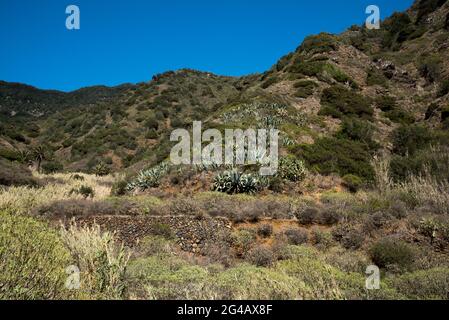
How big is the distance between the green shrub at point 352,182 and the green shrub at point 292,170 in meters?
1.91

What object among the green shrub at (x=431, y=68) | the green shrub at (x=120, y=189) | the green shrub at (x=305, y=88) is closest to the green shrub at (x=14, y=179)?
the green shrub at (x=120, y=189)

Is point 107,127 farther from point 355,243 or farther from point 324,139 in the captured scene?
point 355,243

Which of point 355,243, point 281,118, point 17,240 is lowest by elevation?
point 355,243

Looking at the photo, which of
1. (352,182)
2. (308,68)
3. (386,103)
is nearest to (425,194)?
(352,182)

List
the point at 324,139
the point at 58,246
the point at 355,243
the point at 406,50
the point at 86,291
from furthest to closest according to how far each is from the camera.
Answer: the point at 406,50 < the point at 324,139 < the point at 355,243 < the point at 58,246 < the point at 86,291

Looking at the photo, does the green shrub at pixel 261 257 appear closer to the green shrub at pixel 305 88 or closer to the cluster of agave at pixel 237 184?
the cluster of agave at pixel 237 184

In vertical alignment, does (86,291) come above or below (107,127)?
below

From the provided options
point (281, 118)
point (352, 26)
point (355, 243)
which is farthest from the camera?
point (352, 26)

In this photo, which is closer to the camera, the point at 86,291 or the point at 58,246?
the point at 86,291

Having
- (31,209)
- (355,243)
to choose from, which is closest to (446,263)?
(355,243)

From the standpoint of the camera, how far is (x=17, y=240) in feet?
19.6

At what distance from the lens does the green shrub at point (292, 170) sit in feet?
55.1

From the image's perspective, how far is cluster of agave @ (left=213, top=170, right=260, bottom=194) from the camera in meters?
15.5
